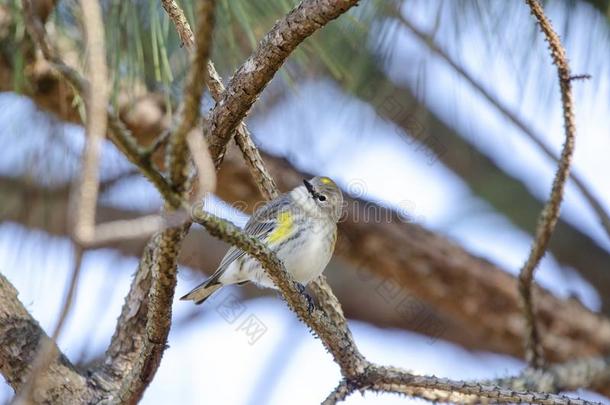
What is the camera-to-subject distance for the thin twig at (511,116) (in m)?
3.33

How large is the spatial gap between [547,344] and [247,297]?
1.70 metres

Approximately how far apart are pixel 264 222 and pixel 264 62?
154 centimetres

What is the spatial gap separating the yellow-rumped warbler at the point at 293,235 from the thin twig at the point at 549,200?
699 mm

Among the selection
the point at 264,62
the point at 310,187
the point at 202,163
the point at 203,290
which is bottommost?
the point at 202,163

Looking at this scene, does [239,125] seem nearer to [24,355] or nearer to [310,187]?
[24,355]

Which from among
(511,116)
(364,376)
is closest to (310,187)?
(511,116)

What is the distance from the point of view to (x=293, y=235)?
3.23m

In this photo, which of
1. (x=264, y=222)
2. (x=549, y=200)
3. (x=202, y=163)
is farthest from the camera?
(x=264, y=222)

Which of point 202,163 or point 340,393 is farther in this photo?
point 340,393

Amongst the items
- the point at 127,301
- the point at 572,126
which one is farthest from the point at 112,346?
the point at 572,126

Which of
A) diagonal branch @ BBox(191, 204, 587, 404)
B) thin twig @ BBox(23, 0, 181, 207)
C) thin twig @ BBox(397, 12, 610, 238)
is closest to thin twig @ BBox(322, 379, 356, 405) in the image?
diagonal branch @ BBox(191, 204, 587, 404)

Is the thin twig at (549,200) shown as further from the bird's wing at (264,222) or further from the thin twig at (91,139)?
the thin twig at (91,139)

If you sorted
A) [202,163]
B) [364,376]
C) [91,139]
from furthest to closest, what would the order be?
[364,376] → [202,163] → [91,139]

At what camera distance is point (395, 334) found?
4.87m
